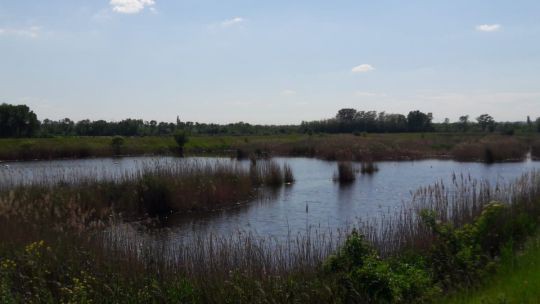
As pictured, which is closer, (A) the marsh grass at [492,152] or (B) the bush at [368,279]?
(B) the bush at [368,279]

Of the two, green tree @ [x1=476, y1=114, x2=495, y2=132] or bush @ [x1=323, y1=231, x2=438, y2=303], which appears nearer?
bush @ [x1=323, y1=231, x2=438, y2=303]

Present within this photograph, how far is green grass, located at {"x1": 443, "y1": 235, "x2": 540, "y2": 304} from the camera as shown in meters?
6.26

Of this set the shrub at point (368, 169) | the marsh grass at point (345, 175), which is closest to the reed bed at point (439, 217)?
the marsh grass at point (345, 175)

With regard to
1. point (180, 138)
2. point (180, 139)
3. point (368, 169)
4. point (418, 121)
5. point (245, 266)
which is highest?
point (418, 121)

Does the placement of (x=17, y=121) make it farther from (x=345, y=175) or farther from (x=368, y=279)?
(x=368, y=279)

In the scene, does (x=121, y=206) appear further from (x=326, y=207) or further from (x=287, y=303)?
(x=287, y=303)

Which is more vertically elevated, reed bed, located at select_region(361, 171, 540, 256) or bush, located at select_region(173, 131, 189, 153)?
bush, located at select_region(173, 131, 189, 153)

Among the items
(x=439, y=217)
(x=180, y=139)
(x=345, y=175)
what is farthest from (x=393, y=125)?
(x=439, y=217)

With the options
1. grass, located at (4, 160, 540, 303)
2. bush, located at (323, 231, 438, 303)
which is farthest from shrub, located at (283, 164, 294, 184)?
bush, located at (323, 231, 438, 303)

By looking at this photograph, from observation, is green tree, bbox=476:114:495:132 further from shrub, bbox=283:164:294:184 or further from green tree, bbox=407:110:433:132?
shrub, bbox=283:164:294:184

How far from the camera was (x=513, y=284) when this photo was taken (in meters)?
7.04

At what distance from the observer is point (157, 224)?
1678 centimetres

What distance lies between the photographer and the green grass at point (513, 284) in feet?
20.5

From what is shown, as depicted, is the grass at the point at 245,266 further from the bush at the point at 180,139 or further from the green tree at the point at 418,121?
the green tree at the point at 418,121
